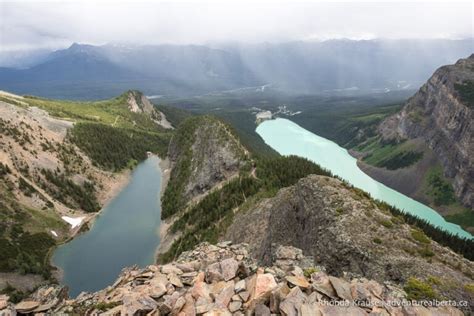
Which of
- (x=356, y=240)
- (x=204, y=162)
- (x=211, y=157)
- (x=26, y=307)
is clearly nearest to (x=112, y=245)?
(x=204, y=162)

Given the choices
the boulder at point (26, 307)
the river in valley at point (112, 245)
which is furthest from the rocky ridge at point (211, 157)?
the boulder at point (26, 307)

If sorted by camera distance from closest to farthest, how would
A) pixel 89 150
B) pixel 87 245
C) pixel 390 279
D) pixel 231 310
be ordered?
A: pixel 231 310 < pixel 390 279 < pixel 87 245 < pixel 89 150

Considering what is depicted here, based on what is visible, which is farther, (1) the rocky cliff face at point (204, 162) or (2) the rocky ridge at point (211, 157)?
(2) the rocky ridge at point (211, 157)

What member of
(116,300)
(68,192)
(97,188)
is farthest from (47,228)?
(116,300)

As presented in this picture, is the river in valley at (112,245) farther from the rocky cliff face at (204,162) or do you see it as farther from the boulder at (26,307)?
the boulder at (26,307)

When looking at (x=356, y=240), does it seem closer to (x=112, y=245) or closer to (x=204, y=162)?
(x=112, y=245)

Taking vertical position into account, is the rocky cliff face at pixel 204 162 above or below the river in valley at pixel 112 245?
above

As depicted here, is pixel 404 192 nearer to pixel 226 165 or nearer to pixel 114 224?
pixel 226 165
